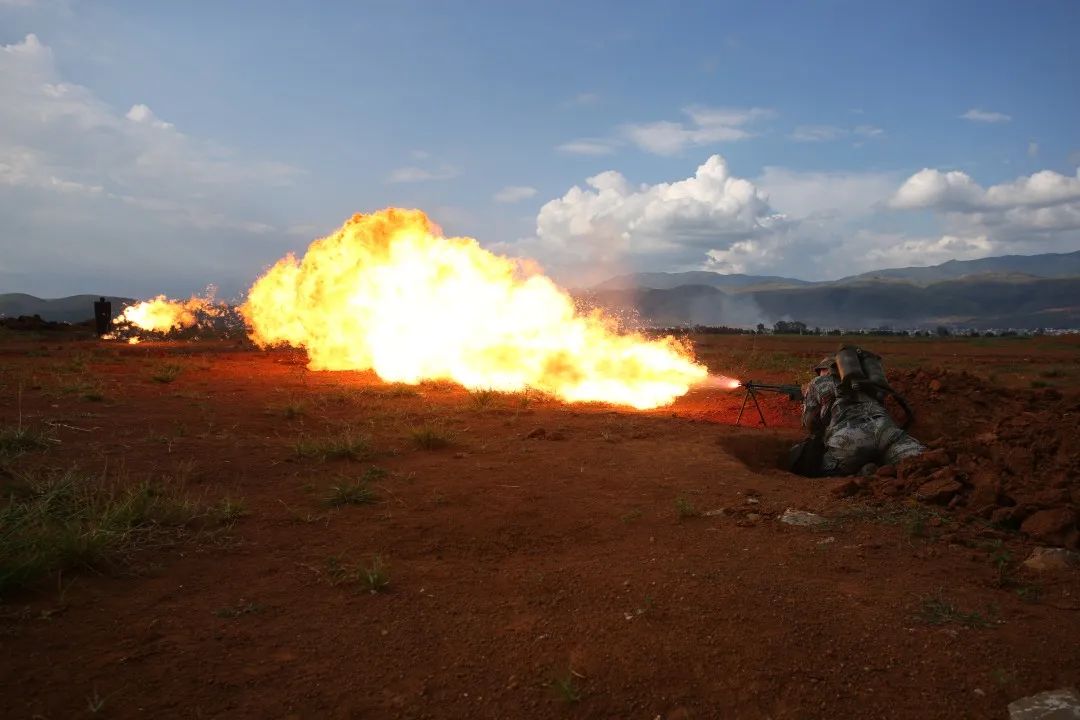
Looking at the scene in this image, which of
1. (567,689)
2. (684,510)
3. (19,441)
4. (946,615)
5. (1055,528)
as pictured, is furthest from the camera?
(19,441)

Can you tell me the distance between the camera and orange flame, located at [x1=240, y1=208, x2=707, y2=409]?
53.9 ft

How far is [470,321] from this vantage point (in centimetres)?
1666

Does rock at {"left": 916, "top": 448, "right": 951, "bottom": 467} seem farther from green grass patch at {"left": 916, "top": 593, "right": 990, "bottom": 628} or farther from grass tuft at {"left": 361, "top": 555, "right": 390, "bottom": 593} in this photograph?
grass tuft at {"left": 361, "top": 555, "right": 390, "bottom": 593}

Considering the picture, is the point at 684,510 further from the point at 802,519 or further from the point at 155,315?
the point at 155,315

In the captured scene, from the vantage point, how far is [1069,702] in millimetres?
3043

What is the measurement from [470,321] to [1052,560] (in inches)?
531

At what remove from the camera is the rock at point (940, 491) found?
6.12 meters

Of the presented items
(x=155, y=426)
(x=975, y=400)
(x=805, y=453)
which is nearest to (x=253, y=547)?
(x=155, y=426)

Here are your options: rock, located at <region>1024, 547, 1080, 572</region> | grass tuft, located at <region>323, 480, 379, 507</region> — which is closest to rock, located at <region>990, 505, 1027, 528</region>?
rock, located at <region>1024, 547, 1080, 572</region>

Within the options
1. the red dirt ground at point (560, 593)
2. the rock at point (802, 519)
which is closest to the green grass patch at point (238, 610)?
the red dirt ground at point (560, 593)

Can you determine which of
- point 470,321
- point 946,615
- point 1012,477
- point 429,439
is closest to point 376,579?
point 946,615

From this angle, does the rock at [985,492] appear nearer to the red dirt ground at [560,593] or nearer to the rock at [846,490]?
the red dirt ground at [560,593]

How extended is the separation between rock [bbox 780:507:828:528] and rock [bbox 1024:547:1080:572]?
156cm

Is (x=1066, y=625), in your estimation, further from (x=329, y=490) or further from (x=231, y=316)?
(x=231, y=316)
